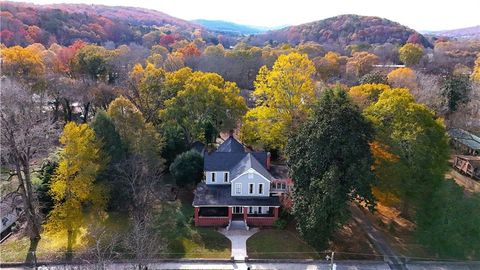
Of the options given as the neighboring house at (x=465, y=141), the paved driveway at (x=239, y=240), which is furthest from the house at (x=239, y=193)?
the neighboring house at (x=465, y=141)

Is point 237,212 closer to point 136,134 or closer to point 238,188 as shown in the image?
point 238,188

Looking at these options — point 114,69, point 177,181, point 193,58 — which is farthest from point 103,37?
point 177,181

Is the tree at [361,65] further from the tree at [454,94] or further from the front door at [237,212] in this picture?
the front door at [237,212]

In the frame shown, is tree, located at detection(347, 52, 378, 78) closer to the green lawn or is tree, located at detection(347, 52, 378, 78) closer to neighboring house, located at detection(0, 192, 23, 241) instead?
the green lawn

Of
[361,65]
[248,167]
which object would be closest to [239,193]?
[248,167]

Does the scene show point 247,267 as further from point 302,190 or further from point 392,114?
point 392,114

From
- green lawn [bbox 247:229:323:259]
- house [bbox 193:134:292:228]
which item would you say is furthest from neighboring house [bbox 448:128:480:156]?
green lawn [bbox 247:229:323:259]

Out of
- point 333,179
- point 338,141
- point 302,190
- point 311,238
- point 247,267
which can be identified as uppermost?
point 338,141
